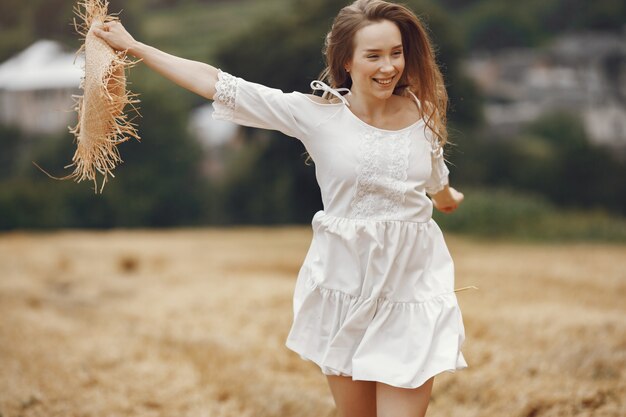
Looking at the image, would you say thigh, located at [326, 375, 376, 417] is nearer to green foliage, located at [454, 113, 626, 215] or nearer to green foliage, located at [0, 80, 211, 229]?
green foliage, located at [454, 113, 626, 215]

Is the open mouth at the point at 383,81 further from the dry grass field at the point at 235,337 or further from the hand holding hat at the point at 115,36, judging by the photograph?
the dry grass field at the point at 235,337

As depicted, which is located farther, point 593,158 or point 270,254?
point 593,158

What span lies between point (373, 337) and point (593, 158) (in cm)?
963

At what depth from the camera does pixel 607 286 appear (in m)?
6.82

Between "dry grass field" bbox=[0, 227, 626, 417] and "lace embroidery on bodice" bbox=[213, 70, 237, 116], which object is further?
"dry grass field" bbox=[0, 227, 626, 417]

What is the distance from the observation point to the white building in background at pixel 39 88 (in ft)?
36.1

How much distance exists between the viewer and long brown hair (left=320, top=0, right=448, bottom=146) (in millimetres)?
2396

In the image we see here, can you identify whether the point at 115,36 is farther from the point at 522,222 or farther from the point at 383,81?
the point at 522,222

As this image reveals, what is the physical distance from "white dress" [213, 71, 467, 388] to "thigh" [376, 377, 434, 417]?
0.06 metres

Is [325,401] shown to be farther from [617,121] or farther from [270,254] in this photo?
[617,121]

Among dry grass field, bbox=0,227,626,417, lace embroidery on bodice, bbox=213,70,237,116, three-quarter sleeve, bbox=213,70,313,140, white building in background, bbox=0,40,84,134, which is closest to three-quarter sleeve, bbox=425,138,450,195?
Answer: three-quarter sleeve, bbox=213,70,313,140

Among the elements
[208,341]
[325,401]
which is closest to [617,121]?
[208,341]

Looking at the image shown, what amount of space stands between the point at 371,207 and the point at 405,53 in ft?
1.49

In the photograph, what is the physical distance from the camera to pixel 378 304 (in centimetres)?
246
